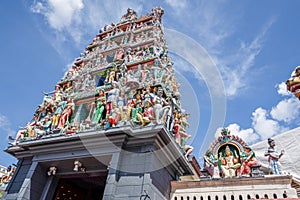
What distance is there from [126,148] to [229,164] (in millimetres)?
4558

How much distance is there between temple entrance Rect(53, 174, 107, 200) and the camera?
37.3 feet

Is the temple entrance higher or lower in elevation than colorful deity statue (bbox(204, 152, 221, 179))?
lower

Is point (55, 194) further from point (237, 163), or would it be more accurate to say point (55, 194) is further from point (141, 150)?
point (237, 163)

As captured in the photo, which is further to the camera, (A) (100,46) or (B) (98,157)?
(A) (100,46)

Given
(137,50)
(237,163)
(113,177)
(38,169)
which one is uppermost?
(137,50)

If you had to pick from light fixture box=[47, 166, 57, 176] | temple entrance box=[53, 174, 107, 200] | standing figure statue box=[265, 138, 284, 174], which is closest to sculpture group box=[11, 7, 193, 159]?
light fixture box=[47, 166, 57, 176]

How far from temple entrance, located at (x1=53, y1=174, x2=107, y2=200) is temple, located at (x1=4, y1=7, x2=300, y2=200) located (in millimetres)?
46

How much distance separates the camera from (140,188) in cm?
781

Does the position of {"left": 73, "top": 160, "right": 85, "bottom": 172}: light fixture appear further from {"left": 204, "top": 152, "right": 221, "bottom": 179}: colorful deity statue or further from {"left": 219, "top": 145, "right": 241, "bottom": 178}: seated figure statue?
{"left": 219, "top": 145, "right": 241, "bottom": 178}: seated figure statue

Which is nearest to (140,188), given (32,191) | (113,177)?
(113,177)

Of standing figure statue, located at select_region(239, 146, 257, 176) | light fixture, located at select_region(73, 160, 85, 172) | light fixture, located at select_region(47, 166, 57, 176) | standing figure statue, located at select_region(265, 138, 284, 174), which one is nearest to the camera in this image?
standing figure statue, located at select_region(265, 138, 284, 174)

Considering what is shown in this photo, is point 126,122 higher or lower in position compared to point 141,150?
higher

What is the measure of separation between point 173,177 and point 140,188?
274 centimetres

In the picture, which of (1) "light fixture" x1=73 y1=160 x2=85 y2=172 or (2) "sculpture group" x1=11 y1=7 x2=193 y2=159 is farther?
(2) "sculpture group" x1=11 y1=7 x2=193 y2=159
